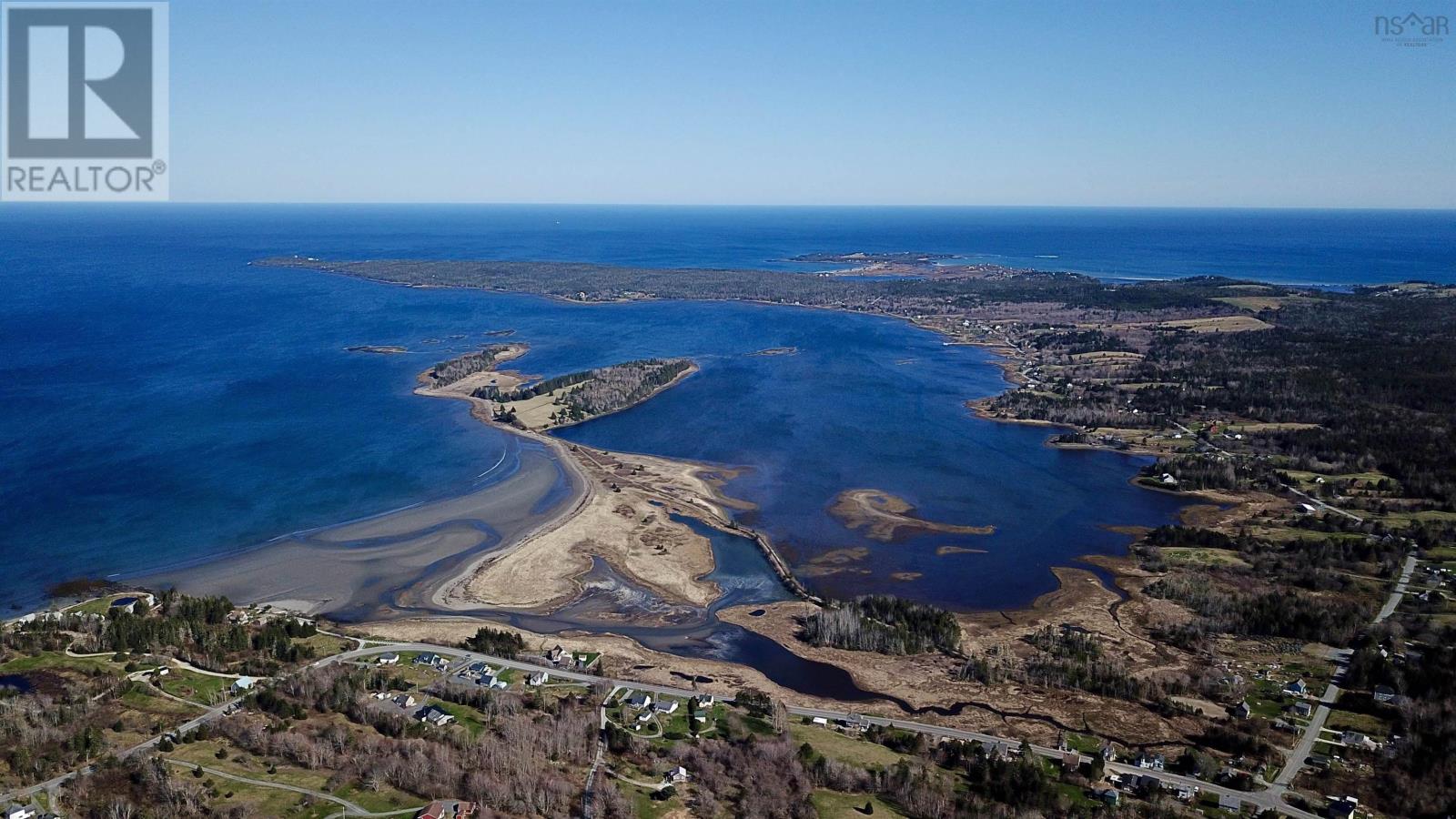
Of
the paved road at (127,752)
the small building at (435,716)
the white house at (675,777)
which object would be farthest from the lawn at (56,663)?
the white house at (675,777)

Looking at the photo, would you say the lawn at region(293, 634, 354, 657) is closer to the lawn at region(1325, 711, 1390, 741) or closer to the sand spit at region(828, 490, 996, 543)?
the sand spit at region(828, 490, 996, 543)

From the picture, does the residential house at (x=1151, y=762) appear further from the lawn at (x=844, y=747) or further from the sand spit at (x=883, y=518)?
the sand spit at (x=883, y=518)

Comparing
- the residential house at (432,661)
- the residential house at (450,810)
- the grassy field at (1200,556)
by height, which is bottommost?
the residential house at (450,810)

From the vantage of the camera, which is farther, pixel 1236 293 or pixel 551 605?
pixel 1236 293

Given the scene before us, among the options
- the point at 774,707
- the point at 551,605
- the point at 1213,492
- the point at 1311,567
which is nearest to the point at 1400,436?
the point at 1213,492

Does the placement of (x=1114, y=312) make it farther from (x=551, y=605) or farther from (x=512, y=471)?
(x=551, y=605)

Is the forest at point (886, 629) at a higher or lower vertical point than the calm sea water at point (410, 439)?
lower
